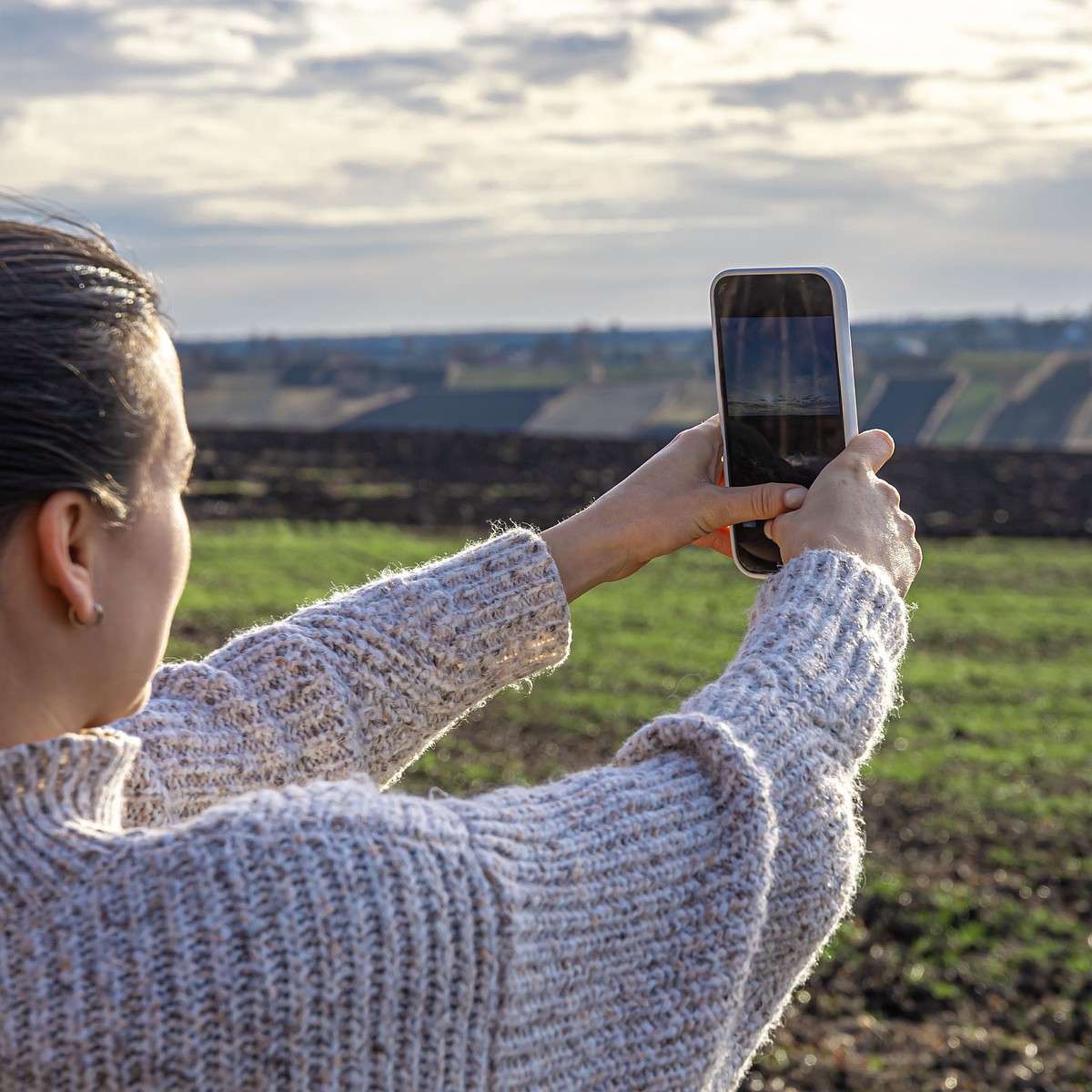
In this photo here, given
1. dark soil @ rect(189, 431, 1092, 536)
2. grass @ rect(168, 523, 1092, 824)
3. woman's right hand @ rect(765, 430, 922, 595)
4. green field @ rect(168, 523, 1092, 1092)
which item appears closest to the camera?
woman's right hand @ rect(765, 430, 922, 595)

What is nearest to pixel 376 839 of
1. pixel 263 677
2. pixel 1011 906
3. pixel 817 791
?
pixel 817 791

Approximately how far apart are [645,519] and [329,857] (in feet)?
3.24

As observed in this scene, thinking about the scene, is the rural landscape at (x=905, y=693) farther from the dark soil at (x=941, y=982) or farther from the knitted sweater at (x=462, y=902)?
the knitted sweater at (x=462, y=902)

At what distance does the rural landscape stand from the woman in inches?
13.9

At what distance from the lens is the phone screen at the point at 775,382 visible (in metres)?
1.95

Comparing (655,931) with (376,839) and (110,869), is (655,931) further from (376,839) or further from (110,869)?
(110,869)

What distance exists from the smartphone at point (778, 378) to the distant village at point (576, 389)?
2777cm

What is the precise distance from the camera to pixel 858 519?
176cm

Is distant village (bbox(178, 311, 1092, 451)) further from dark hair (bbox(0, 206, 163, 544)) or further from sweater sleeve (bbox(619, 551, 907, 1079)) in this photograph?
dark hair (bbox(0, 206, 163, 544))

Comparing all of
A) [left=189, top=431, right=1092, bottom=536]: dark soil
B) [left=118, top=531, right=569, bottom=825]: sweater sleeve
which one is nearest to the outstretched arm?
[left=118, top=531, right=569, bottom=825]: sweater sleeve

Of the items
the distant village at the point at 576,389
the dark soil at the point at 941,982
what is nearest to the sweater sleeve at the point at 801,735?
the dark soil at the point at 941,982

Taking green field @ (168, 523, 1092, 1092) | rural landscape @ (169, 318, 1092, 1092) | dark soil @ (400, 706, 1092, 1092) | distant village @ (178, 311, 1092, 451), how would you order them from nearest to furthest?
dark soil @ (400, 706, 1092, 1092)
green field @ (168, 523, 1092, 1092)
rural landscape @ (169, 318, 1092, 1092)
distant village @ (178, 311, 1092, 451)

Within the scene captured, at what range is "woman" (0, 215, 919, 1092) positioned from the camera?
1186mm

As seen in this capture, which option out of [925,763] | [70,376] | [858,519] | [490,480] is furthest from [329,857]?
[490,480]
